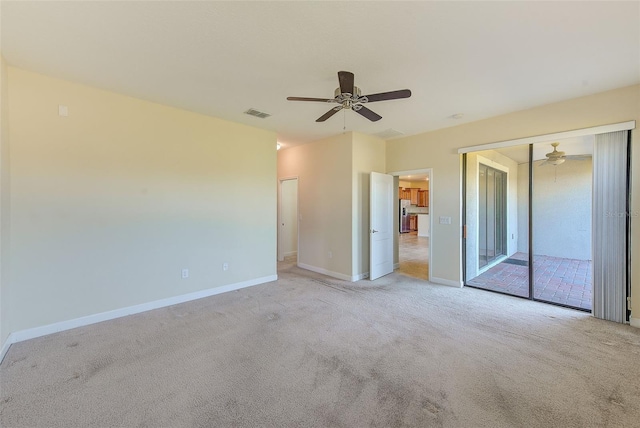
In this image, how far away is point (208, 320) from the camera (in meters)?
3.22

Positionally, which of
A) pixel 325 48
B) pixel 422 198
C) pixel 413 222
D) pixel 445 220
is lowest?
pixel 413 222

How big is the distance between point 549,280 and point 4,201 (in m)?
7.36

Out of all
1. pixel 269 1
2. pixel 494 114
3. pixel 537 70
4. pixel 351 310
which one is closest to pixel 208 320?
pixel 351 310

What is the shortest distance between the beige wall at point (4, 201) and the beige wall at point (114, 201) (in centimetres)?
9

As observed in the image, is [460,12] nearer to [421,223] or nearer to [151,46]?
[151,46]

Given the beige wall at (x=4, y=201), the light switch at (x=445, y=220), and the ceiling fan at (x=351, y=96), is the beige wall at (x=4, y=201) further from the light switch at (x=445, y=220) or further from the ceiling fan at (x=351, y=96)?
the light switch at (x=445, y=220)

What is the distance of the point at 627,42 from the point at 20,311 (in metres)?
6.24

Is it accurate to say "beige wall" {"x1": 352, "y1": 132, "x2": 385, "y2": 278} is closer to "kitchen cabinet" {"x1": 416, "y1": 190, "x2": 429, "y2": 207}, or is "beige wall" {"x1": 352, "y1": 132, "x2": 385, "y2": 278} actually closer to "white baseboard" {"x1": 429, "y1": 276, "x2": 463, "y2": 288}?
"white baseboard" {"x1": 429, "y1": 276, "x2": 463, "y2": 288}

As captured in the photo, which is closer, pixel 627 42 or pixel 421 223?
pixel 627 42

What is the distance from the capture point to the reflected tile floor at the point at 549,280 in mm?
3850

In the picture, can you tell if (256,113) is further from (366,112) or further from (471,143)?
(471,143)

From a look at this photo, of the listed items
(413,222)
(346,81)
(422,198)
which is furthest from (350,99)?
(413,222)

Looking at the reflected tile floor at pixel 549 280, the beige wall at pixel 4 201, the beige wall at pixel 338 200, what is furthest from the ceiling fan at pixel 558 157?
the beige wall at pixel 4 201

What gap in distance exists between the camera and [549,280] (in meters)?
4.53
